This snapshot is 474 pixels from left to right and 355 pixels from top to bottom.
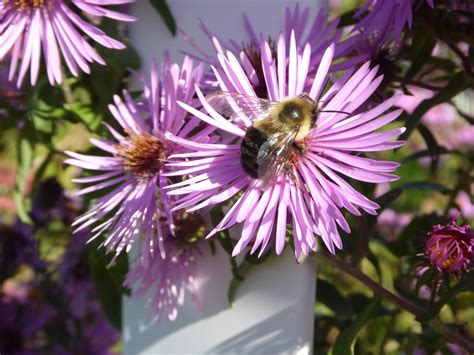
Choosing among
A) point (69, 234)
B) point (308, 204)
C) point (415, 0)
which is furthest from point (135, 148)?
point (69, 234)

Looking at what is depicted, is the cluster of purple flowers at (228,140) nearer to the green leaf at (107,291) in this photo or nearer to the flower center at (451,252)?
the flower center at (451,252)

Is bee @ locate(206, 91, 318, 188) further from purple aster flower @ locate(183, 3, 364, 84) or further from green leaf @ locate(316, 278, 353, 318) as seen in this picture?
green leaf @ locate(316, 278, 353, 318)

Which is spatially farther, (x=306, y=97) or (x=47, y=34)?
(x=47, y=34)

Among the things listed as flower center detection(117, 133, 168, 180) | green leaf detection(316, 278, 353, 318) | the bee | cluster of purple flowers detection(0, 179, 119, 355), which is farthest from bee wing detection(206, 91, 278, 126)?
cluster of purple flowers detection(0, 179, 119, 355)

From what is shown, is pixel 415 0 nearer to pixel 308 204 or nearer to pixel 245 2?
pixel 245 2

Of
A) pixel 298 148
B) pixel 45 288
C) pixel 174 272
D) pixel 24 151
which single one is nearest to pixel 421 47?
pixel 298 148

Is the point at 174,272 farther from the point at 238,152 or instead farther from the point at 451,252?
the point at 451,252
